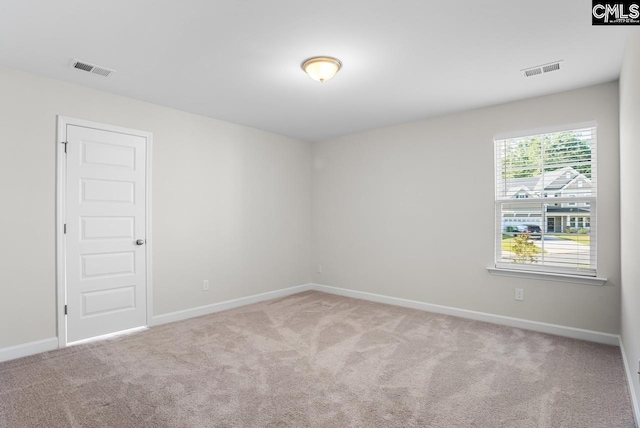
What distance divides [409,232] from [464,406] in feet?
8.80

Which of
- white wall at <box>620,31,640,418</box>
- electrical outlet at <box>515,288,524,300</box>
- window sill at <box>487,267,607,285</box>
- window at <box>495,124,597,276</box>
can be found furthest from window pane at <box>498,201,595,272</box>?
white wall at <box>620,31,640,418</box>

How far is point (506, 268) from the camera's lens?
12.8 ft

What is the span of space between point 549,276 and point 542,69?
203cm

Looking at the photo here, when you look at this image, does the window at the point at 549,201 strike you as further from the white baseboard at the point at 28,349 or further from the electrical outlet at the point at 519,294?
the white baseboard at the point at 28,349

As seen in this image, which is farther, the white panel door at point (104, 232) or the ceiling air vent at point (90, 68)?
the white panel door at point (104, 232)

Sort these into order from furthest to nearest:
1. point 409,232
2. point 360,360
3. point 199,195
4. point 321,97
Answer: point 409,232, point 199,195, point 321,97, point 360,360

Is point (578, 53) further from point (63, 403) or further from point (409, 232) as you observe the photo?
point (63, 403)

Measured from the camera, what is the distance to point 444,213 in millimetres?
4387

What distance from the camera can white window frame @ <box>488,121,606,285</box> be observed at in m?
3.40

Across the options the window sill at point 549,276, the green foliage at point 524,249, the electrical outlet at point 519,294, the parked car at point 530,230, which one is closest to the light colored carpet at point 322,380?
the electrical outlet at point 519,294

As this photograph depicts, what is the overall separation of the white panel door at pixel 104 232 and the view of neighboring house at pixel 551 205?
4100 millimetres

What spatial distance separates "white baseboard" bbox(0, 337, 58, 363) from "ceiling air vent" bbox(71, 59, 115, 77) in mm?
2421

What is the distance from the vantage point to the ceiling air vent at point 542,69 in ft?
9.68

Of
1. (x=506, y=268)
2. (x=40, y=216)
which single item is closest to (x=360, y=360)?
(x=506, y=268)
